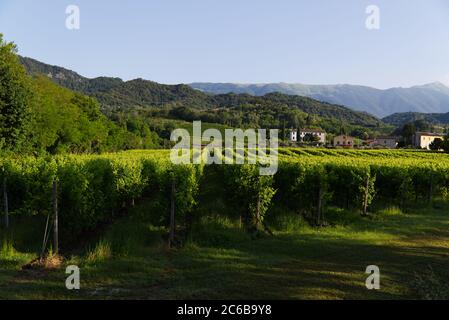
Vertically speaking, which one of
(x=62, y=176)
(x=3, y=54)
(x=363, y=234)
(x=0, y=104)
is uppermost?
(x=3, y=54)

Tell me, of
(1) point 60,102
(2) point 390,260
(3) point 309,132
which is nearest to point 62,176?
(2) point 390,260

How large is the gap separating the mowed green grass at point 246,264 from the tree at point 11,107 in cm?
2579

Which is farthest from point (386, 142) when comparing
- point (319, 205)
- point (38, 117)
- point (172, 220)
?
point (172, 220)

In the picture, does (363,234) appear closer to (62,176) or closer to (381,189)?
(381,189)

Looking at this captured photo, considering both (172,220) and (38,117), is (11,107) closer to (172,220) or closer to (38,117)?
(38,117)

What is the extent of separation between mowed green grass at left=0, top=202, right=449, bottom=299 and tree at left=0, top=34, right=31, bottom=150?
1016 inches

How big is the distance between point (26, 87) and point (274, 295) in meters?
39.1

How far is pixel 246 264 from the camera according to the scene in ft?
35.7

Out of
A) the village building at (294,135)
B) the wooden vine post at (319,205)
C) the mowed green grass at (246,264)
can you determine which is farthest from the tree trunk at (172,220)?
the village building at (294,135)

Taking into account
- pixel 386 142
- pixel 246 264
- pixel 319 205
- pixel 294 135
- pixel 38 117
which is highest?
pixel 294 135

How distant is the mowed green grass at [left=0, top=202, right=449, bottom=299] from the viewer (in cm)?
863

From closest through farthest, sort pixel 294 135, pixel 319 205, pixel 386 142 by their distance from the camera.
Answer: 1. pixel 319 205
2. pixel 386 142
3. pixel 294 135

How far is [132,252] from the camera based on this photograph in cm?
1178

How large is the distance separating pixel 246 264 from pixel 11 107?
32587 millimetres
